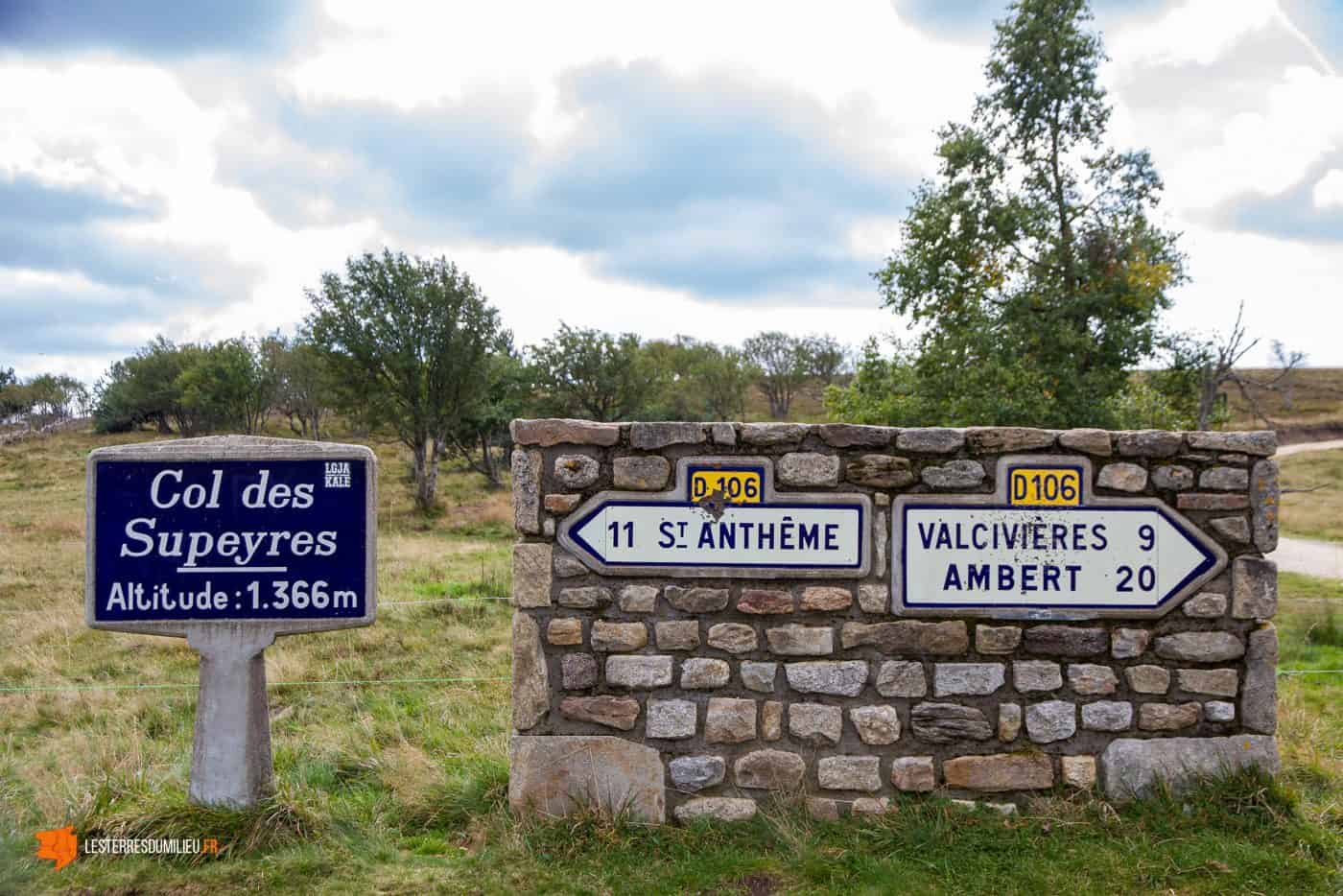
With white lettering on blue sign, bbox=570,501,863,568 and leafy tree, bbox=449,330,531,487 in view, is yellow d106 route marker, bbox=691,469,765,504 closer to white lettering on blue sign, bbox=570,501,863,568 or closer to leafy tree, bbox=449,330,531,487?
white lettering on blue sign, bbox=570,501,863,568

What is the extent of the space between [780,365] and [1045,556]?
5640cm

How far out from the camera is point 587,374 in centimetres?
3516

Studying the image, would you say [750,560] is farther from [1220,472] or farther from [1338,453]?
[1338,453]

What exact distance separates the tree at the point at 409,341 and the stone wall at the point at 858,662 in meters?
20.2

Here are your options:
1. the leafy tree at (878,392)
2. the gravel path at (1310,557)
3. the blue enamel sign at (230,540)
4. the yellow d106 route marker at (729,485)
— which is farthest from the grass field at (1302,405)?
the blue enamel sign at (230,540)

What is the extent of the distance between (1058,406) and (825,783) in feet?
40.8

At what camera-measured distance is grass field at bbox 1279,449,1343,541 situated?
70.2ft

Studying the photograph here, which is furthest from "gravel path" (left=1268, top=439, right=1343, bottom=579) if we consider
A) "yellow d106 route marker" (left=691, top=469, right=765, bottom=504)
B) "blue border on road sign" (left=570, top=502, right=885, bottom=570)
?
"yellow d106 route marker" (left=691, top=469, right=765, bottom=504)

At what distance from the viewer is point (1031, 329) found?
15.4m

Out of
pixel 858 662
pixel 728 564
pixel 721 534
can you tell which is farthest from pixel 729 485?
pixel 858 662

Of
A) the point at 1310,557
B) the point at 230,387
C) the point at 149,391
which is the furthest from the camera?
the point at 149,391

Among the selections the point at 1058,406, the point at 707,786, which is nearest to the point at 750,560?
the point at 707,786

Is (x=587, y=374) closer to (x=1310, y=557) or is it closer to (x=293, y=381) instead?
(x=293, y=381)

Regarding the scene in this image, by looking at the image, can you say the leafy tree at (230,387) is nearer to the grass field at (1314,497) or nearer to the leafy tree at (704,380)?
the leafy tree at (704,380)
